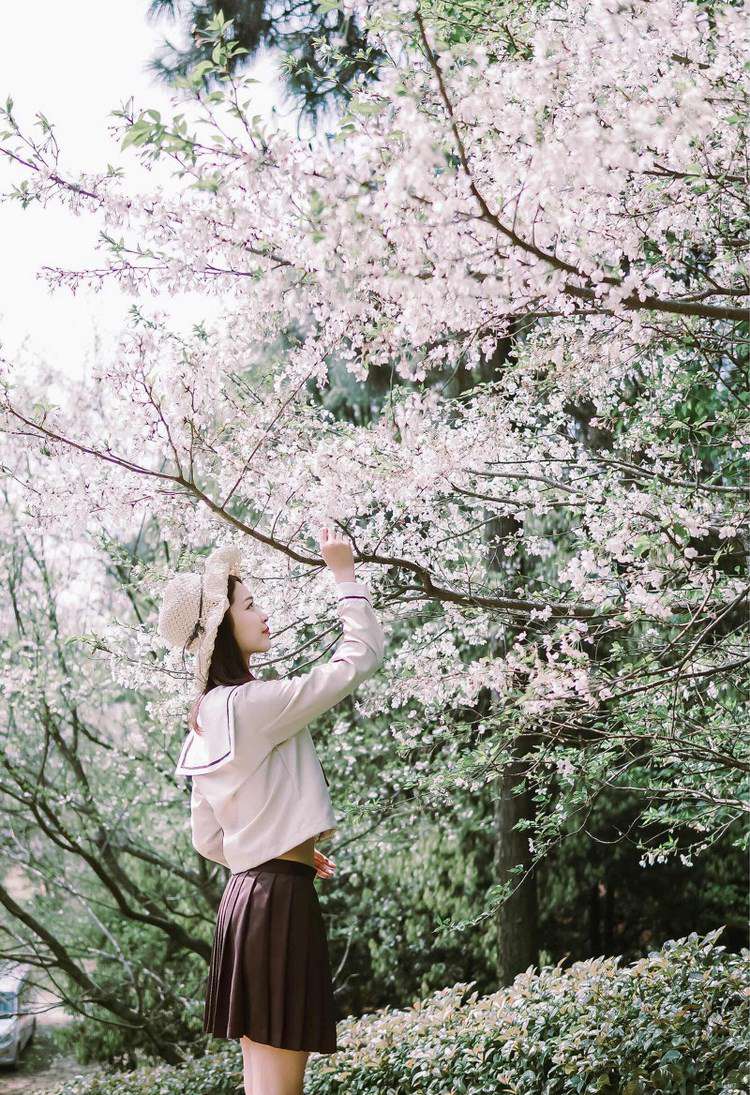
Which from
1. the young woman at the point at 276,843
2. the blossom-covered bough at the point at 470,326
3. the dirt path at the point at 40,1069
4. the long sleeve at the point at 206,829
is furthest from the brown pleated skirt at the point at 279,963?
the dirt path at the point at 40,1069

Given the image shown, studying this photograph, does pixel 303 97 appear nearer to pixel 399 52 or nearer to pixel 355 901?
pixel 399 52

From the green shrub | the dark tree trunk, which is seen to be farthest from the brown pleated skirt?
the dark tree trunk

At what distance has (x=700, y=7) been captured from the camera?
2586 mm

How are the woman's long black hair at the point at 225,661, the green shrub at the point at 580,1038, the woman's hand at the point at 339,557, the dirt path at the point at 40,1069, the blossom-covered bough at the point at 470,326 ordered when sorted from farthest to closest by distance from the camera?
the dirt path at the point at 40,1069 < the green shrub at the point at 580,1038 < the woman's long black hair at the point at 225,661 < the woman's hand at the point at 339,557 < the blossom-covered bough at the point at 470,326

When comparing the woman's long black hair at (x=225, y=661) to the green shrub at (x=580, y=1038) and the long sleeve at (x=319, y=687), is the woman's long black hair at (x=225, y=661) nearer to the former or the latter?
the long sleeve at (x=319, y=687)

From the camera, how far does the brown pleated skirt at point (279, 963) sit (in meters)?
2.13

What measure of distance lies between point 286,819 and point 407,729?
2052 millimetres

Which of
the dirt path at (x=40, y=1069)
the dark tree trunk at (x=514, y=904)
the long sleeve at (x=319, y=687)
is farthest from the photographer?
the dirt path at (x=40, y=1069)

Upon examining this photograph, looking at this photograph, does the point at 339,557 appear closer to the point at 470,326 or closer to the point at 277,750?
the point at 277,750

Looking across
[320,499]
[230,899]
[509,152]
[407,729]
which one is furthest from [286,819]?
[407,729]

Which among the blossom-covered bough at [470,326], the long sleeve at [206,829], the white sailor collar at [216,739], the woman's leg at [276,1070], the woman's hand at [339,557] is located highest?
the blossom-covered bough at [470,326]

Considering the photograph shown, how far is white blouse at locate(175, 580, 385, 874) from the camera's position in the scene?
2150 millimetres

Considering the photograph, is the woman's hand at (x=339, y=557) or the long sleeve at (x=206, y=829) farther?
the long sleeve at (x=206, y=829)

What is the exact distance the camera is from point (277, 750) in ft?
7.33
